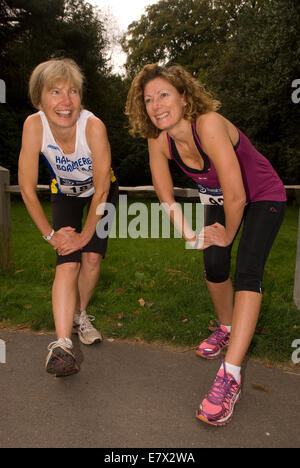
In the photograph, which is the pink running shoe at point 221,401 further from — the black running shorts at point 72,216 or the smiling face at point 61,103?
the smiling face at point 61,103

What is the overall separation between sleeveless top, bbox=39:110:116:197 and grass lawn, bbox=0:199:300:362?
131 cm

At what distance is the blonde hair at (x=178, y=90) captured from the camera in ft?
8.90

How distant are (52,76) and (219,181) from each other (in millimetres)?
1284

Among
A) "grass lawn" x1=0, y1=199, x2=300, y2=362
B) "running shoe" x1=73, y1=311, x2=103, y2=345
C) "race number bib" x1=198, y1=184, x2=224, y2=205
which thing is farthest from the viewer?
"grass lawn" x1=0, y1=199, x2=300, y2=362

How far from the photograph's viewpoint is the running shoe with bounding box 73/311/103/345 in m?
3.53

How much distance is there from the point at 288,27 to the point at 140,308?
1380cm

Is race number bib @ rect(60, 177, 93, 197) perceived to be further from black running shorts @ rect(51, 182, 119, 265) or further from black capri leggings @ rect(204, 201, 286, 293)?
black capri leggings @ rect(204, 201, 286, 293)

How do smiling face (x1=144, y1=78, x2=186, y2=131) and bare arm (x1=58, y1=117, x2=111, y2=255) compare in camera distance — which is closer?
smiling face (x1=144, y1=78, x2=186, y2=131)

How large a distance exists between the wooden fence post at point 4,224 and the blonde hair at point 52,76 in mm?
2488

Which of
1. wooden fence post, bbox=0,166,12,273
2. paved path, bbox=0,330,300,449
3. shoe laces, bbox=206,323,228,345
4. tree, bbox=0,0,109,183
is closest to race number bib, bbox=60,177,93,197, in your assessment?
paved path, bbox=0,330,300,449

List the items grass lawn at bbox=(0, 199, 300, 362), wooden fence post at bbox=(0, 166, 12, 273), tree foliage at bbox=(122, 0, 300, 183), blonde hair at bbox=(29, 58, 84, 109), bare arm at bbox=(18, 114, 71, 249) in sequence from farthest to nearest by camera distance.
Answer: tree foliage at bbox=(122, 0, 300, 183) < wooden fence post at bbox=(0, 166, 12, 273) < grass lawn at bbox=(0, 199, 300, 362) < bare arm at bbox=(18, 114, 71, 249) < blonde hair at bbox=(29, 58, 84, 109)

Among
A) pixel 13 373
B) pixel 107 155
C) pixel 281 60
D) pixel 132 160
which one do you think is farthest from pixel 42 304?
pixel 132 160

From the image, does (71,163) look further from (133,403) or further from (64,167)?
(133,403)

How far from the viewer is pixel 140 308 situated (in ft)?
14.1
